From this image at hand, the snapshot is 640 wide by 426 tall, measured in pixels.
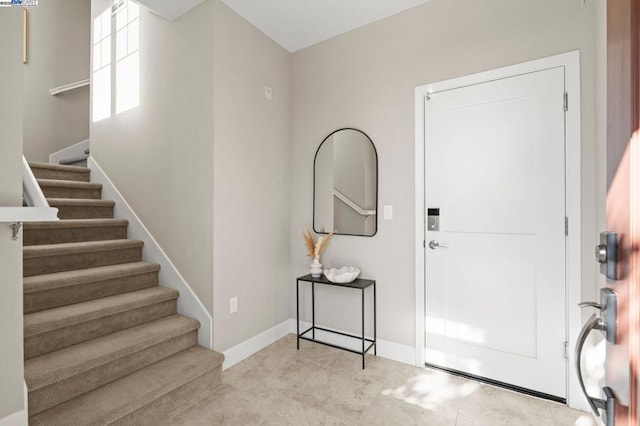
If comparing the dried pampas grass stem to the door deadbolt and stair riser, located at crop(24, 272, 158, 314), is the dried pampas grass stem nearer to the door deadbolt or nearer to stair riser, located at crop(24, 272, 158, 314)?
stair riser, located at crop(24, 272, 158, 314)

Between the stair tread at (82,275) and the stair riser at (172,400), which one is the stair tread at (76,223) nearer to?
the stair tread at (82,275)

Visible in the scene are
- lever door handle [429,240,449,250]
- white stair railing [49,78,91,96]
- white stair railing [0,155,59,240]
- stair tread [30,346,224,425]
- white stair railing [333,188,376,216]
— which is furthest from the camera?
white stair railing [49,78,91,96]

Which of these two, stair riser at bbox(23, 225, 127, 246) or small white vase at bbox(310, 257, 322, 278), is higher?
stair riser at bbox(23, 225, 127, 246)

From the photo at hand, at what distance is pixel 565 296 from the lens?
6.29 feet

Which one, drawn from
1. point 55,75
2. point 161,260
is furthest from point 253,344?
point 55,75

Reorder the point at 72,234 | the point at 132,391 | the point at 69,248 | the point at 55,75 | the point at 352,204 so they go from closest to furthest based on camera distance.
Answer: the point at 132,391, the point at 69,248, the point at 72,234, the point at 352,204, the point at 55,75

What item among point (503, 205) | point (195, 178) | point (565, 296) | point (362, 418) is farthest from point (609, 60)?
point (195, 178)

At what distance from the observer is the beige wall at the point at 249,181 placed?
2412 millimetres

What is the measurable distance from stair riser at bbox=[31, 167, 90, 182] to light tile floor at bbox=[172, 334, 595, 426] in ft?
8.74

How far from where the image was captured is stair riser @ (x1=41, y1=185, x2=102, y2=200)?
288 centimetres

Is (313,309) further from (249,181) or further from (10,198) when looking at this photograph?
(10,198)

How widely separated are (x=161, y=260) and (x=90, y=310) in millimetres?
738

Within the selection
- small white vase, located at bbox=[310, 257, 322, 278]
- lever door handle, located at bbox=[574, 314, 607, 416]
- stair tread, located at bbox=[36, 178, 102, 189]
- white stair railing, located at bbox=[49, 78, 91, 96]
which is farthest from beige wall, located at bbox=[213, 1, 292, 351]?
white stair railing, located at bbox=[49, 78, 91, 96]

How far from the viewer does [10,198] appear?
1.44 m
